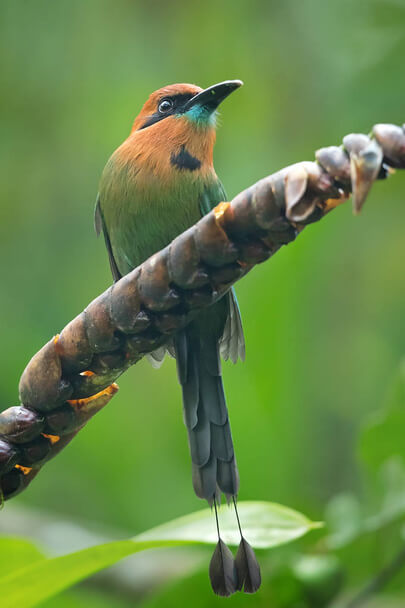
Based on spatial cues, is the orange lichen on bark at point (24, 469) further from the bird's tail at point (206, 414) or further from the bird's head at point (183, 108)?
the bird's head at point (183, 108)

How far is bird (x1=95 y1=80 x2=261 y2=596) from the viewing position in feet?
7.82

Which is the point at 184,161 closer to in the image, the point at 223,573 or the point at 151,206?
the point at 151,206

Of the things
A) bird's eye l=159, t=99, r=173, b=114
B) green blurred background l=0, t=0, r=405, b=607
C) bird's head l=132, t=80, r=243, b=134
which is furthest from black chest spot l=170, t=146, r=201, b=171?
green blurred background l=0, t=0, r=405, b=607

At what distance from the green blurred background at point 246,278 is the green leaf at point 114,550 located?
0.71m

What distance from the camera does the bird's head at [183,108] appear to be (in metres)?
2.80

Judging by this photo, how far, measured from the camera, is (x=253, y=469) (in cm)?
328

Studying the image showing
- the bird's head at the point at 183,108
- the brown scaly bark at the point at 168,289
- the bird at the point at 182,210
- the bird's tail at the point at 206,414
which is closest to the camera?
the brown scaly bark at the point at 168,289

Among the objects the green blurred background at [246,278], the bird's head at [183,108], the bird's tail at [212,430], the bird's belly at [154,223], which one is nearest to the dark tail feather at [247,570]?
the bird's tail at [212,430]

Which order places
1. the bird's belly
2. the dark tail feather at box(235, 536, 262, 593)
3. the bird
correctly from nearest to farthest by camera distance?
the dark tail feather at box(235, 536, 262, 593), the bird, the bird's belly

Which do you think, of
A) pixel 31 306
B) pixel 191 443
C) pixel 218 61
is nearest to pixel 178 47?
pixel 218 61

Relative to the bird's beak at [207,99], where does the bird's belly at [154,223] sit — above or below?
below

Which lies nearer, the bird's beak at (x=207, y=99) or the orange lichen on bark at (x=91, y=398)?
the orange lichen on bark at (x=91, y=398)

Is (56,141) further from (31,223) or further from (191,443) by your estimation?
(191,443)

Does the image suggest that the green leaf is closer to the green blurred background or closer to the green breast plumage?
the green blurred background
